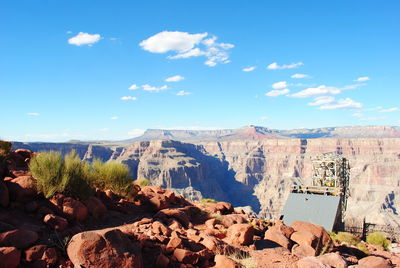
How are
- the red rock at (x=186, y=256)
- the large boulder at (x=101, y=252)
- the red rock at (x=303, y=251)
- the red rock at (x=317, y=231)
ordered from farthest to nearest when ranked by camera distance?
the red rock at (x=317, y=231) → the red rock at (x=303, y=251) → the red rock at (x=186, y=256) → the large boulder at (x=101, y=252)

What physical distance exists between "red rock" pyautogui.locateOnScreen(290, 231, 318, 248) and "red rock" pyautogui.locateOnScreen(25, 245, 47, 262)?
22.1 ft

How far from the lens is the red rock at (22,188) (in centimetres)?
773

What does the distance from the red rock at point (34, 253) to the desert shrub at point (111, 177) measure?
5.72 m

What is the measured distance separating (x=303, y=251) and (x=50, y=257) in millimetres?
6282

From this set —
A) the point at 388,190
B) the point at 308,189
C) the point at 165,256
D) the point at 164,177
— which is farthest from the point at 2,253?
the point at 388,190

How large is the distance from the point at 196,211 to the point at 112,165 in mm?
3909

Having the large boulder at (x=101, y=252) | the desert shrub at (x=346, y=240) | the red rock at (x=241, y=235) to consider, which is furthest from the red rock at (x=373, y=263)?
the large boulder at (x=101, y=252)

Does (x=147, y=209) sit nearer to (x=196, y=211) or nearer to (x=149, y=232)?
(x=196, y=211)

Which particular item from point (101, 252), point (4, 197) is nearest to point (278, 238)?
point (101, 252)

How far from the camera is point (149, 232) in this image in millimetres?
7574

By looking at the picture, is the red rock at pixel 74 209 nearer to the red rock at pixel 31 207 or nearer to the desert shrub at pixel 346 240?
the red rock at pixel 31 207

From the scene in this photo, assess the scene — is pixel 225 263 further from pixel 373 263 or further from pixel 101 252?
pixel 373 263

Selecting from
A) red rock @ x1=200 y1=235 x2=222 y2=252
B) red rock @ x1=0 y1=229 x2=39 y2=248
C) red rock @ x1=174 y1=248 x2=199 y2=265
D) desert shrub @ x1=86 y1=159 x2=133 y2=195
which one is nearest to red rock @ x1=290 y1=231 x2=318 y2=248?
red rock @ x1=200 y1=235 x2=222 y2=252

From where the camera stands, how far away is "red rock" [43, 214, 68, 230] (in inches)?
271
